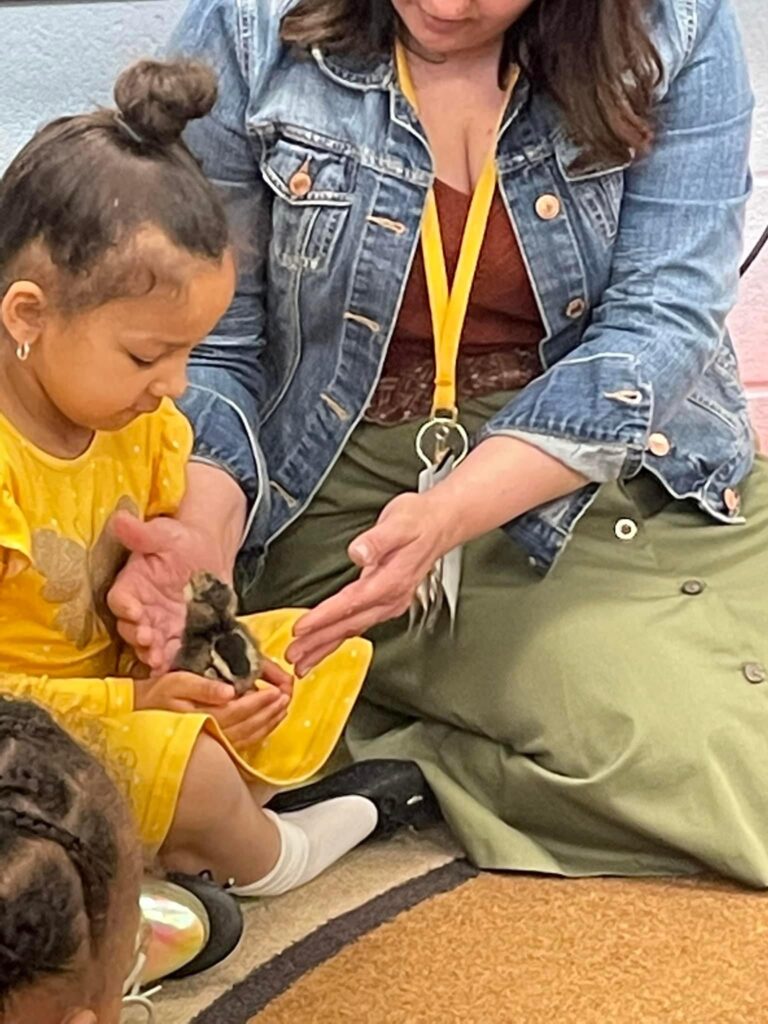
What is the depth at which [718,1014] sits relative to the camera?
3.93 feet

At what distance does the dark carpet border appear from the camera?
121 cm

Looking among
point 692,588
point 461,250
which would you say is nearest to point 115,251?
point 461,250

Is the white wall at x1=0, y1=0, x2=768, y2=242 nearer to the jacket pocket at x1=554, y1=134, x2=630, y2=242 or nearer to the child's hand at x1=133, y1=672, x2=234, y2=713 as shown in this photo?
the jacket pocket at x1=554, y1=134, x2=630, y2=242

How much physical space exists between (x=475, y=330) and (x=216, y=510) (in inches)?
10.2

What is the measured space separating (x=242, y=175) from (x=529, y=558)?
381mm

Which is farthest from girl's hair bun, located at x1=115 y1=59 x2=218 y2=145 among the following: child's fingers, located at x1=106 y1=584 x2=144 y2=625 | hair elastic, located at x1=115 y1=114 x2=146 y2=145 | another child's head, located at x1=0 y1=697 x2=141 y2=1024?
another child's head, located at x1=0 y1=697 x2=141 y2=1024

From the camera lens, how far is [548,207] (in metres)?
1.42

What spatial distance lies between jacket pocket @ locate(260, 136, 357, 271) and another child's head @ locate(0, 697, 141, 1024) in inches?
23.8

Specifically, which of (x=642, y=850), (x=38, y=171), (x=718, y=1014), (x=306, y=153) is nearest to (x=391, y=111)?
(x=306, y=153)

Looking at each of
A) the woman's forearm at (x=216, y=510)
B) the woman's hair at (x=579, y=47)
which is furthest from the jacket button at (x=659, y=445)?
the woman's forearm at (x=216, y=510)

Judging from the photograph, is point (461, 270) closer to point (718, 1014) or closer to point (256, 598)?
point (256, 598)

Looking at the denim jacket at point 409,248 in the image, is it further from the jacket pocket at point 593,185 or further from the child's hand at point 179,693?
the child's hand at point 179,693

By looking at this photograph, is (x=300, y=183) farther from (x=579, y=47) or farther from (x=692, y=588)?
(x=692, y=588)

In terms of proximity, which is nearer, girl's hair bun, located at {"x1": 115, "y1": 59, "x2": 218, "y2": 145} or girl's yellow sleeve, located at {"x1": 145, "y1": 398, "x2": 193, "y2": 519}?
girl's hair bun, located at {"x1": 115, "y1": 59, "x2": 218, "y2": 145}
